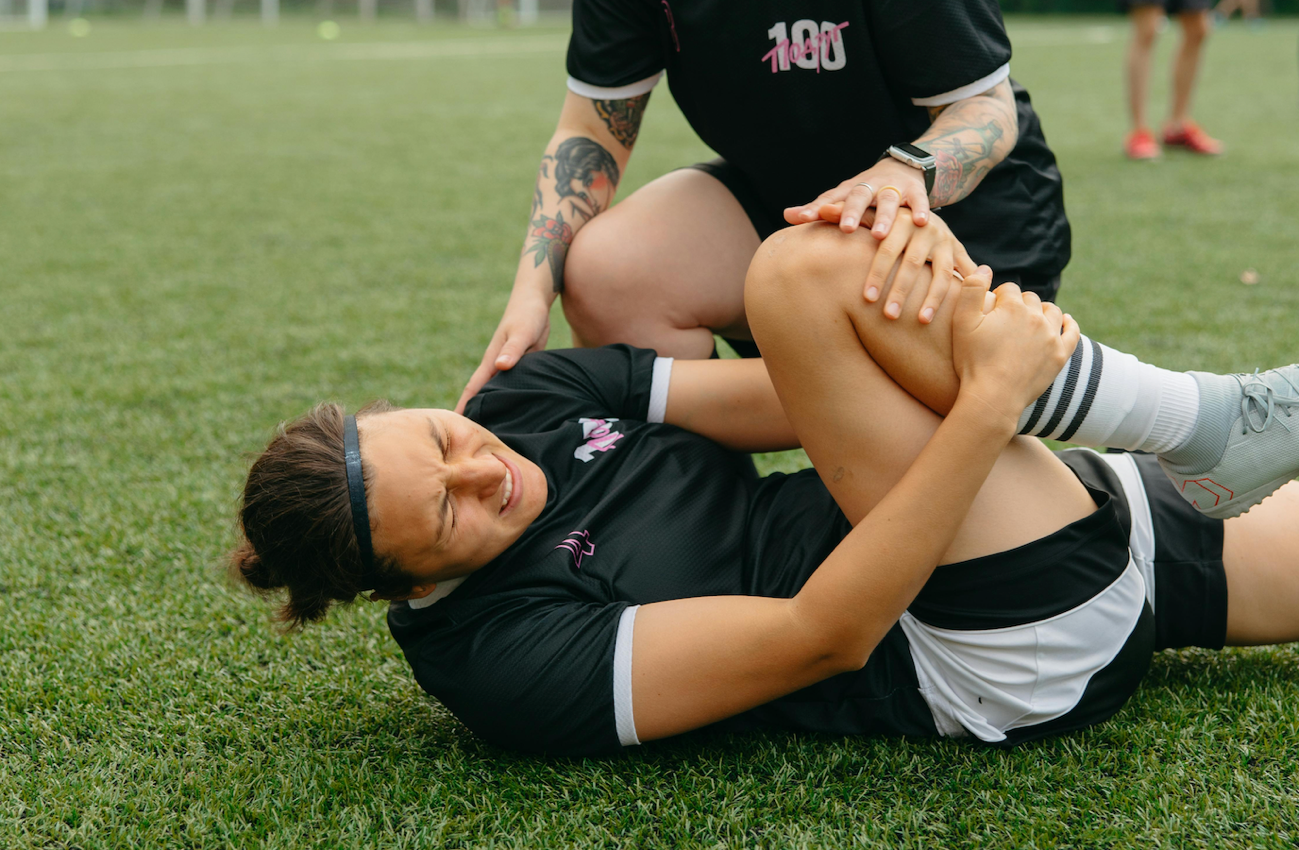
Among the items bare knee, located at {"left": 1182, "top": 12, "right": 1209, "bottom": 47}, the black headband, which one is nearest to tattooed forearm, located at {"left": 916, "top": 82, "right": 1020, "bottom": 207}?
the black headband

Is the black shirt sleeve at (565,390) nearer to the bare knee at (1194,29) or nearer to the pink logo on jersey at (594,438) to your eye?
the pink logo on jersey at (594,438)

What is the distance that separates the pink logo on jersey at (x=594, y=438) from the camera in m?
1.87

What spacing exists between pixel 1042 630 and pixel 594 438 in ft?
2.56

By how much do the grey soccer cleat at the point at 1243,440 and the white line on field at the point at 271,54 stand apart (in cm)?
1484

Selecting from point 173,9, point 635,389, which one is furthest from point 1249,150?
point 173,9

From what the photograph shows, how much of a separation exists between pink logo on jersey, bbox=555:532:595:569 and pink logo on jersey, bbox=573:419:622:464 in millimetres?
170

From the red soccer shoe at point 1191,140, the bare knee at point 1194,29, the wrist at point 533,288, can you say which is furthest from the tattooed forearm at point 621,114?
the red soccer shoe at point 1191,140

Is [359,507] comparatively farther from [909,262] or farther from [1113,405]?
[1113,405]

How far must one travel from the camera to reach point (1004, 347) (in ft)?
4.80

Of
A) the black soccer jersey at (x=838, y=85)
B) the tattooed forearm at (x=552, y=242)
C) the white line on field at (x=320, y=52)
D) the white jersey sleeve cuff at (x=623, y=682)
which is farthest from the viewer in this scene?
the white line on field at (x=320, y=52)

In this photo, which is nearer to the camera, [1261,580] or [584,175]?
[1261,580]

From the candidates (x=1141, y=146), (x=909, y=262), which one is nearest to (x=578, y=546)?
(x=909, y=262)

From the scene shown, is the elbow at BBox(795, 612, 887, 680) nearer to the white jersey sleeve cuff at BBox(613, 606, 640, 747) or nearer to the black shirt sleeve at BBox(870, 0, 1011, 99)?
the white jersey sleeve cuff at BBox(613, 606, 640, 747)

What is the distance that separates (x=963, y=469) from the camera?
1435 mm
